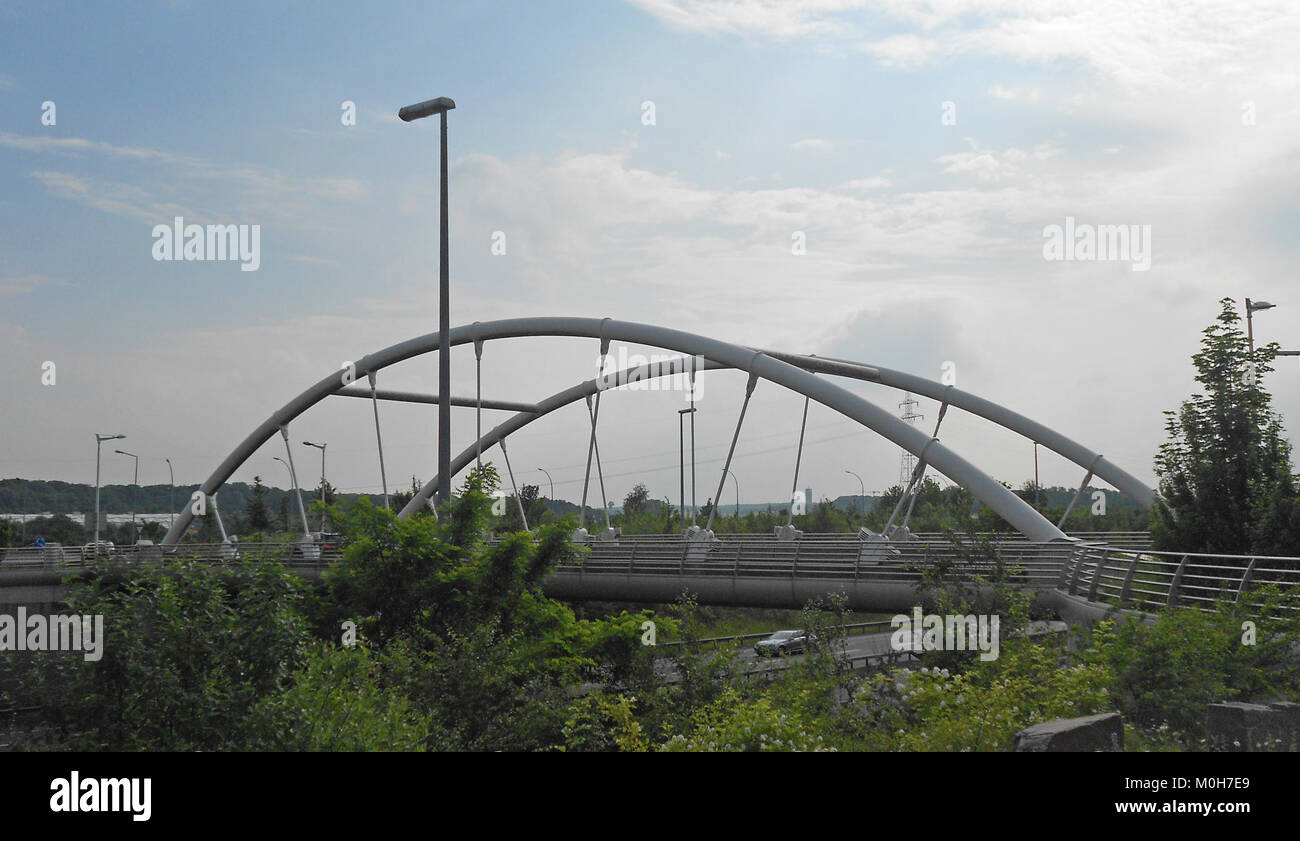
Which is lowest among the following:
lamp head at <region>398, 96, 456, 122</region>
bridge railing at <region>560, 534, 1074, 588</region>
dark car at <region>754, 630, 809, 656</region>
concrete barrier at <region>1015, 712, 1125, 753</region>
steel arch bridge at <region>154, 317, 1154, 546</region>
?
dark car at <region>754, 630, 809, 656</region>

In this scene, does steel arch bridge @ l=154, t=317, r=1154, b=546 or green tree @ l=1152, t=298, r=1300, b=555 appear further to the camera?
steel arch bridge @ l=154, t=317, r=1154, b=546

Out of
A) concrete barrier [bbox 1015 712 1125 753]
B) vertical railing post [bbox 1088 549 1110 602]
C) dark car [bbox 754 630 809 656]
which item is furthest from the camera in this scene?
vertical railing post [bbox 1088 549 1110 602]

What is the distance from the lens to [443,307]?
20219 millimetres

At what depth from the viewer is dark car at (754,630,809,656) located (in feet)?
54.0

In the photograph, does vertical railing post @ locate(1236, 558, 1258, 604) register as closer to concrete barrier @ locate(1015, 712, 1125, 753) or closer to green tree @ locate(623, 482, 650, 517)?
concrete barrier @ locate(1015, 712, 1125, 753)

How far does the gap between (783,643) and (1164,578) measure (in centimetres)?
720

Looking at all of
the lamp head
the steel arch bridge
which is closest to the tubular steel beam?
the steel arch bridge

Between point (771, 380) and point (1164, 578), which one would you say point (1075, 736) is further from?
point (771, 380)

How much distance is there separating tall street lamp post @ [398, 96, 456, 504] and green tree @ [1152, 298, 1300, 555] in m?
12.5

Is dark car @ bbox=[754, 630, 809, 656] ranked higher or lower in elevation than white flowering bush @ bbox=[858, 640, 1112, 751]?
lower

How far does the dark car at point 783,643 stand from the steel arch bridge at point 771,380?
636 cm

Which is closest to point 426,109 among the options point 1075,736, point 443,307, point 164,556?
point 443,307
